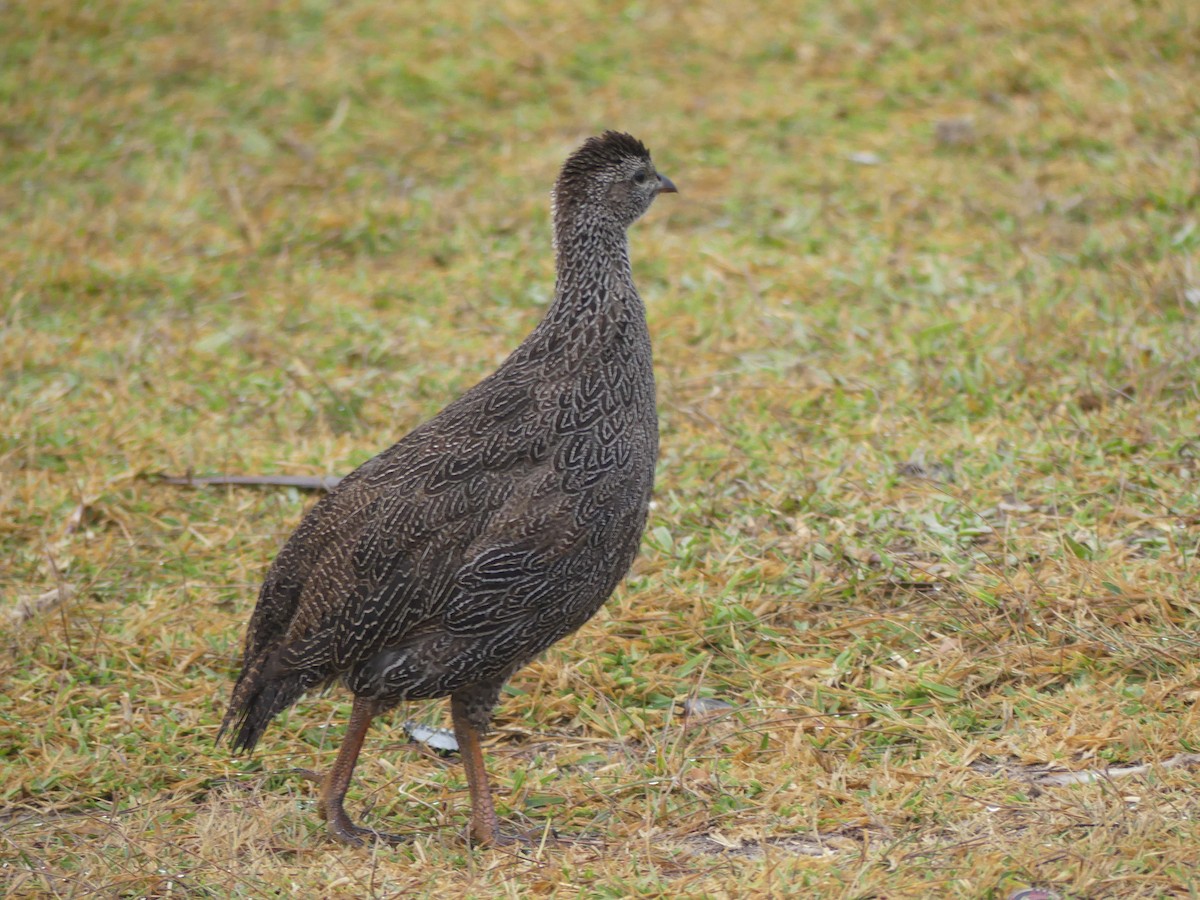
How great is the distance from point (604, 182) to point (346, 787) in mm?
1971

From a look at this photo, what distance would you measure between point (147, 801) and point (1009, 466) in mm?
3324

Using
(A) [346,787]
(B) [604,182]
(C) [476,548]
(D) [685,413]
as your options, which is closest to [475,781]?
(A) [346,787]

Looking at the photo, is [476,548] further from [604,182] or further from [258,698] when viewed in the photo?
[604,182]

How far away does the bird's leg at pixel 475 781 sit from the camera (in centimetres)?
411

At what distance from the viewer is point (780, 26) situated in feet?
32.8

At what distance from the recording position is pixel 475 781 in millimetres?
4184

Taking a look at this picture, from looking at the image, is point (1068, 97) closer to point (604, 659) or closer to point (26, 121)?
point (604, 659)

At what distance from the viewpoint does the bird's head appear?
4602mm

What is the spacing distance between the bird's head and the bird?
256 millimetres

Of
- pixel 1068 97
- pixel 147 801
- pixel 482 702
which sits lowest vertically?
pixel 147 801

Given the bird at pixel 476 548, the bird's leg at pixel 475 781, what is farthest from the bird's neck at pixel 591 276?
the bird's leg at pixel 475 781

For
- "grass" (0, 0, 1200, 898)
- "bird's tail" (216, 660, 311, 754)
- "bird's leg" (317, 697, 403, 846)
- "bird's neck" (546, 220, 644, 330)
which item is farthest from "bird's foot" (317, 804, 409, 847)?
"bird's neck" (546, 220, 644, 330)

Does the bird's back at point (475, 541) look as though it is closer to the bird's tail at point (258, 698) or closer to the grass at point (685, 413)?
the bird's tail at point (258, 698)

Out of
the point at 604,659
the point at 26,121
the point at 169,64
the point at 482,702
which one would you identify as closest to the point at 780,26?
the point at 169,64
